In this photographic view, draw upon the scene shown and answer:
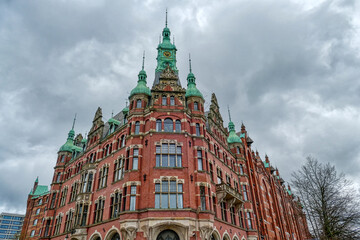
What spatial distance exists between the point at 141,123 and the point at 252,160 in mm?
33570

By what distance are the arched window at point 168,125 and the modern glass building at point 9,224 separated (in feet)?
670

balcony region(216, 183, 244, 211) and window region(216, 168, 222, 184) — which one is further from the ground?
window region(216, 168, 222, 184)

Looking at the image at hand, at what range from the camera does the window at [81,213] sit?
35.8 m

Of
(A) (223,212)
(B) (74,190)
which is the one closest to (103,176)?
(B) (74,190)

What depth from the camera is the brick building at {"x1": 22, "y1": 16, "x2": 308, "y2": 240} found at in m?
27.7

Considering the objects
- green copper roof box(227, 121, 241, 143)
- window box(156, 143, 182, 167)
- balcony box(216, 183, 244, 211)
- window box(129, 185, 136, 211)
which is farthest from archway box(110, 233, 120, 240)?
green copper roof box(227, 121, 241, 143)

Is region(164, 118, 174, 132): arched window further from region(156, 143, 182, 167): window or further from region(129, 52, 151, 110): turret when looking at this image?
region(129, 52, 151, 110): turret

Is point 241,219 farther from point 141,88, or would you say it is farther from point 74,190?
point 74,190

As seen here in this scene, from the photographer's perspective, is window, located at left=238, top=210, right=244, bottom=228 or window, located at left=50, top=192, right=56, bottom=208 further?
window, located at left=50, top=192, right=56, bottom=208

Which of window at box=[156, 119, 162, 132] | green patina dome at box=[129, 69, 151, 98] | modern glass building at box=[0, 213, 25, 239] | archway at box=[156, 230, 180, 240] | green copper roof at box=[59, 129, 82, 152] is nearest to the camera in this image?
archway at box=[156, 230, 180, 240]

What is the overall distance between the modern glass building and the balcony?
203 metres

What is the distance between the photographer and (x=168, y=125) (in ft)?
110

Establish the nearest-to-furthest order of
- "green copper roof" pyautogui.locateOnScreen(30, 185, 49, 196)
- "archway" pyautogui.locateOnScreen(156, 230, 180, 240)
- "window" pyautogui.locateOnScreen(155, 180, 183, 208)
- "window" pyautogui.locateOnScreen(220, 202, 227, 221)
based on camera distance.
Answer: "archway" pyautogui.locateOnScreen(156, 230, 180, 240) < "window" pyautogui.locateOnScreen(155, 180, 183, 208) < "window" pyautogui.locateOnScreen(220, 202, 227, 221) < "green copper roof" pyautogui.locateOnScreen(30, 185, 49, 196)

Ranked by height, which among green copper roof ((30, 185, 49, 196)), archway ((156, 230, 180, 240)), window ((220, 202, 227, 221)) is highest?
green copper roof ((30, 185, 49, 196))
